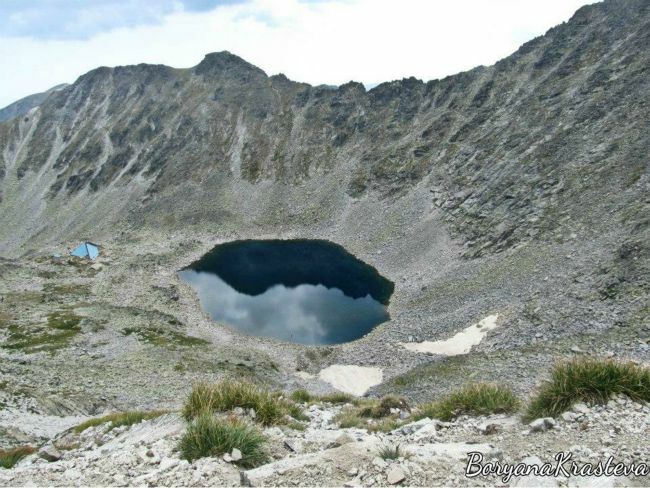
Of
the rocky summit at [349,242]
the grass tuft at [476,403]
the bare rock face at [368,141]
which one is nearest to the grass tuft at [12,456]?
the rocky summit at [349,242]

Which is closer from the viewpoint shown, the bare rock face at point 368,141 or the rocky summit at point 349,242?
the rocky summit at point 349,242

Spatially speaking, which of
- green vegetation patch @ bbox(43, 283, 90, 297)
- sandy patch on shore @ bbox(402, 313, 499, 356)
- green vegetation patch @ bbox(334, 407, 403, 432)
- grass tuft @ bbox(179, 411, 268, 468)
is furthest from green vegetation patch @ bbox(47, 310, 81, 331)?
grass tuft @ bbox(179, 411, 268, 468)

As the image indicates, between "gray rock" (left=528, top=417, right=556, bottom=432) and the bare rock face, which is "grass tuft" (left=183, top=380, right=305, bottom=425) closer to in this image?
"gray rock" (left=528, top=417, right=556, bottom=432)

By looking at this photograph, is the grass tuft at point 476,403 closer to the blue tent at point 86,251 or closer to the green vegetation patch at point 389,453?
the green vegetation patch at point 389,453

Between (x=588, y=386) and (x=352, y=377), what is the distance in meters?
32.4

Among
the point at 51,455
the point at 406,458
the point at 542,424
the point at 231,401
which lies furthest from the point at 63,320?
the point at 542,424

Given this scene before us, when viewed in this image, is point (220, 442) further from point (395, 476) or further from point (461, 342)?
point (461, 342)

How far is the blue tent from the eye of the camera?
78.2 metres

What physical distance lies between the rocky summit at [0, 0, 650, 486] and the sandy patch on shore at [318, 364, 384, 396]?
30cm

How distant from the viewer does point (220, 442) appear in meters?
11.3

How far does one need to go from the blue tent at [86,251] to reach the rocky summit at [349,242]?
1629 mm

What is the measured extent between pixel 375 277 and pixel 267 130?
5790cm

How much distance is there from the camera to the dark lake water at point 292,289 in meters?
59.2

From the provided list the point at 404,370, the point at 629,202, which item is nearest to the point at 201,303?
the point at 404,370
